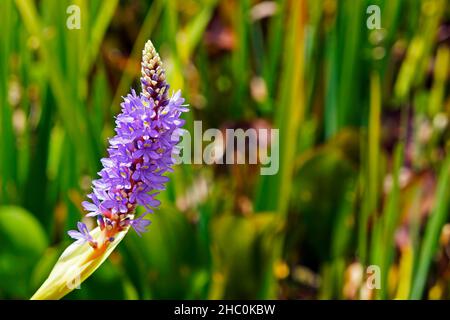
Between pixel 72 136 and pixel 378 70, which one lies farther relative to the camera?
pixel 378 70

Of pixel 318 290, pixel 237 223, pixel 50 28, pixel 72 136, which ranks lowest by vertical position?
pixel 318 290

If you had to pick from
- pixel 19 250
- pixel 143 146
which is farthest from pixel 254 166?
pixel 143 146

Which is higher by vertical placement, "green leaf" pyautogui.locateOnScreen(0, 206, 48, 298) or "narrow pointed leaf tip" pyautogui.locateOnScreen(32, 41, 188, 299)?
"narrow pointed leaf tip" pyautogui.locateOnScreen(32, 41, 188, 299)

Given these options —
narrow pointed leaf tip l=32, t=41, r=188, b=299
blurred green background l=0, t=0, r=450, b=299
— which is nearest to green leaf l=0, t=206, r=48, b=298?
blurred green background l=0, t=0, r=450, b=299

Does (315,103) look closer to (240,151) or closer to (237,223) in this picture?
(240,151)

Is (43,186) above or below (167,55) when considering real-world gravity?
below

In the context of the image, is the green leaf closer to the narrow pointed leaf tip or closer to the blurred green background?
the blurred green background
